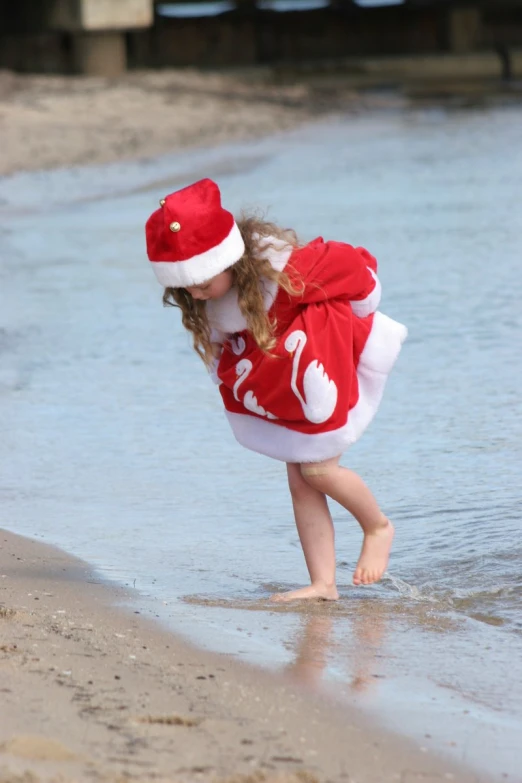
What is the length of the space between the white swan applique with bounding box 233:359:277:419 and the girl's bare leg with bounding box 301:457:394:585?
7.2 inches

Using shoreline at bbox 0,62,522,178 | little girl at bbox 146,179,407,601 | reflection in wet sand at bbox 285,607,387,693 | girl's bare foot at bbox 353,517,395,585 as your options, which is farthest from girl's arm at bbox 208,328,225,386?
shoreline at bbox 0,62,522,178

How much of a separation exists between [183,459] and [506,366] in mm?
1718

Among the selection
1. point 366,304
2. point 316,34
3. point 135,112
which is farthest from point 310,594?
point 316,34

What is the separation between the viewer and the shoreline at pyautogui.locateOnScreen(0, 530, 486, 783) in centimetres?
221

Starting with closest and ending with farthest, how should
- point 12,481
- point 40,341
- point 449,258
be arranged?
point 12,481, point 40,341, point 449,258

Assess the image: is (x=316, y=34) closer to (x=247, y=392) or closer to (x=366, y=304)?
(x=366, y=304)

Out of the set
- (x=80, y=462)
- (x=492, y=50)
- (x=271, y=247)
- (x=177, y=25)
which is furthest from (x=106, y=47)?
(x=271, y=247)

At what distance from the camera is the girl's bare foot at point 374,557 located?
3.54m

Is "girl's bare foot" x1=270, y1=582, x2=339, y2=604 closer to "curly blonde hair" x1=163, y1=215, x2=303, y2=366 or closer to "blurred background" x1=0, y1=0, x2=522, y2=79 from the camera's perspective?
"curly blonde hair" x1=163, y1=215, x2=303, y2=366

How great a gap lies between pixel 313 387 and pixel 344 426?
16 centimetres

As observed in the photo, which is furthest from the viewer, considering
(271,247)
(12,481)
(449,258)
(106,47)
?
(106,47)

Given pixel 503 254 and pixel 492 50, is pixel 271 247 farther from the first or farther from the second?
pixel 492 50

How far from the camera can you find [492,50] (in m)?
25.2

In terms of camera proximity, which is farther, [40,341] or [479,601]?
[40,341]
